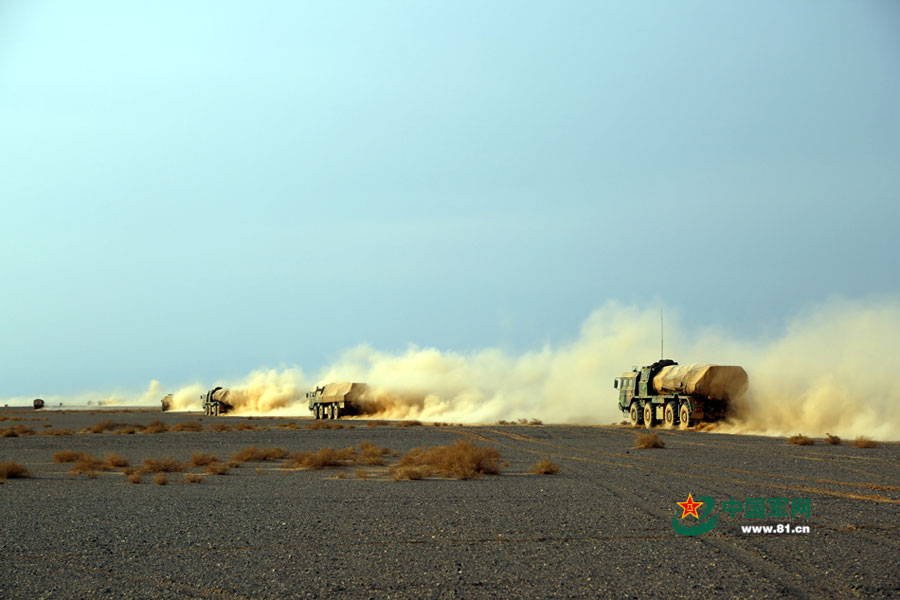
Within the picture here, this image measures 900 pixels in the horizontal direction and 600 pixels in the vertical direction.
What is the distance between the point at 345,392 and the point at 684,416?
37.5m

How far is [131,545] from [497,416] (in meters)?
58.0

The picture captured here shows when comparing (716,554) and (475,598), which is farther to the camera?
(716,554)

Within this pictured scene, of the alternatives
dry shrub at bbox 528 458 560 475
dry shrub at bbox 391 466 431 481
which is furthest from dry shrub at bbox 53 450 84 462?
dry shrub at bbox 528 458 560 475

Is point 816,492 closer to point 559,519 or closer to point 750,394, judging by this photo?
point 559,519

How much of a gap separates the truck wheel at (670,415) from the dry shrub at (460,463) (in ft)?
81.8

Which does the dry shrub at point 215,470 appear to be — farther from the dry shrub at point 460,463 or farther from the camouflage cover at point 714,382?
the camouflage cover at point 714,382

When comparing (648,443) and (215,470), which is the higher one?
(648,443)

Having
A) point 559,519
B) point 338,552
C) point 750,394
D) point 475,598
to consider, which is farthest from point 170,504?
point 750,394

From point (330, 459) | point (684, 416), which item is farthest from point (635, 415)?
point (330, 459)

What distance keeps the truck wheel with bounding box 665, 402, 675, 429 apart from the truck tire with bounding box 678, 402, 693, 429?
60cm

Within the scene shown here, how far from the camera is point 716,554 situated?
993 centimetres

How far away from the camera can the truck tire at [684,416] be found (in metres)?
43.6

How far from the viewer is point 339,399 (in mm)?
74688

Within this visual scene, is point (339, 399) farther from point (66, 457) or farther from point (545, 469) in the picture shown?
point (545, 469)
